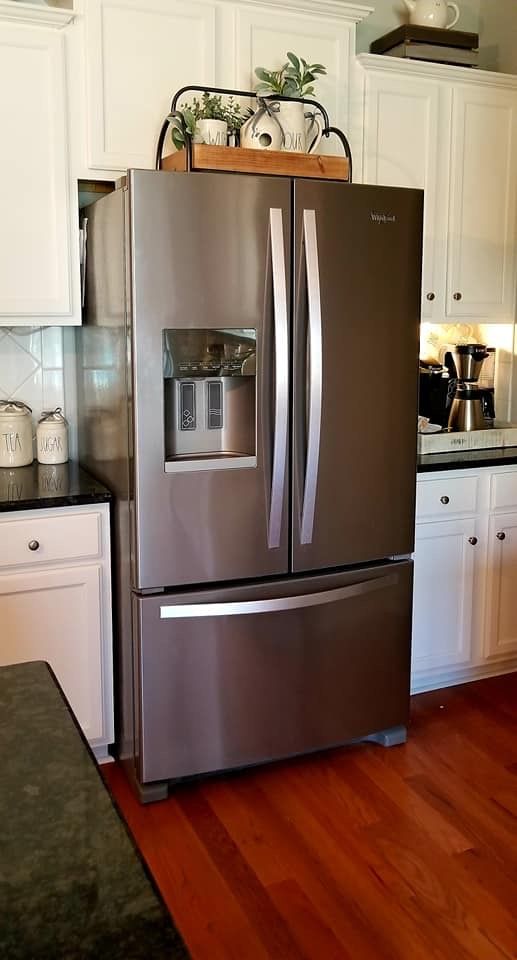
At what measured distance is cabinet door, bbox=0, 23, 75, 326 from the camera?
247cm

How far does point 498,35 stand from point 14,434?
251 centimetres

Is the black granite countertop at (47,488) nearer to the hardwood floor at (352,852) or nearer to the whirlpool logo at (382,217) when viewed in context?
the hardwood floor at (352,852)

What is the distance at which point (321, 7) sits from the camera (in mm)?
2795

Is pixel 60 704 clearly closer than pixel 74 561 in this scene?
Yes

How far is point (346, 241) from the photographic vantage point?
2.44 m

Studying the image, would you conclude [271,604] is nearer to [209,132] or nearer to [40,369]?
[40,369]

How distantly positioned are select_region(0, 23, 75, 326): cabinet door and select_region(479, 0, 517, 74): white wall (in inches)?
75.7

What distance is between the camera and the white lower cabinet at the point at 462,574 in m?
3.04

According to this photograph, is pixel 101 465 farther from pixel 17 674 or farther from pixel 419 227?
pixel 17 674

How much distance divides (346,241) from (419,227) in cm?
26

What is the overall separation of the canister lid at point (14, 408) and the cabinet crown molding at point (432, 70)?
62.3 inches

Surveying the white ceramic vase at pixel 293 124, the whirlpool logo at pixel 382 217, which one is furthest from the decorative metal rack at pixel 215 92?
the whirlpool logo at pixel 382 217

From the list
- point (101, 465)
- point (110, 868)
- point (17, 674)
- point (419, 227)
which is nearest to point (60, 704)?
point (17, 674)

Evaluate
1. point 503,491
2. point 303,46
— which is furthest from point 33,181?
point 503,491
